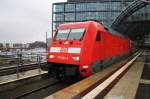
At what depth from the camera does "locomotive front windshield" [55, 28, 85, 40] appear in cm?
1172

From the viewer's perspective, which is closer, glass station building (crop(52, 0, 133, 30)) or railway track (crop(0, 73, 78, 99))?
railway track (crop(0, 73, 78, 99))

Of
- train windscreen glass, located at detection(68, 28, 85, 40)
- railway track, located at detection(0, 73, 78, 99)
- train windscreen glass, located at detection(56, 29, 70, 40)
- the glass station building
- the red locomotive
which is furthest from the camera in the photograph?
the glass station building

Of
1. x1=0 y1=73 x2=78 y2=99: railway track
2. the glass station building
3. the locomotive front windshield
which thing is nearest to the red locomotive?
the locomotive front windshield

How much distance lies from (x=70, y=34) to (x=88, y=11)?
66675 mm

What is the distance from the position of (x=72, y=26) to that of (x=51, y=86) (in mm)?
3287

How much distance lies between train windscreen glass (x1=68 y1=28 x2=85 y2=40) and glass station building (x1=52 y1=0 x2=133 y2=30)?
61.3m

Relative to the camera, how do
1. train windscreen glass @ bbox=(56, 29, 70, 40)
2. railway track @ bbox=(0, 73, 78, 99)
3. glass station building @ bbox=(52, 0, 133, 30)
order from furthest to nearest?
glass station building @ bbox=(52, 0, 133, 30) → train windscreen glass @ bbox=(56, 29, 70, 40) → railway track @ bbox=(0, 73, 78, 99)

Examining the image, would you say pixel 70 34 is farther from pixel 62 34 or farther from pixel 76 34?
pixel 62 34

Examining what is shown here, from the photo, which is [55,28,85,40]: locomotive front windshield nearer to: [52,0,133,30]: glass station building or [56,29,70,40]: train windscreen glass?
[56,29,70,40]: train windscreen glass

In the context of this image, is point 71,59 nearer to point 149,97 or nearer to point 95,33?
point 95,33

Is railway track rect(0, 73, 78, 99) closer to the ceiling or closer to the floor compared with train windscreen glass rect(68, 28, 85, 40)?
closer to the floor

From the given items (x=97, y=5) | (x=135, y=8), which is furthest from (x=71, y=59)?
(x=97, y=5)

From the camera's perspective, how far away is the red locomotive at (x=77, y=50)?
428 inches

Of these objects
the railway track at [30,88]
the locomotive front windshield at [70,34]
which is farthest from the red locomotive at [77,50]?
the railway track at [30,88]
